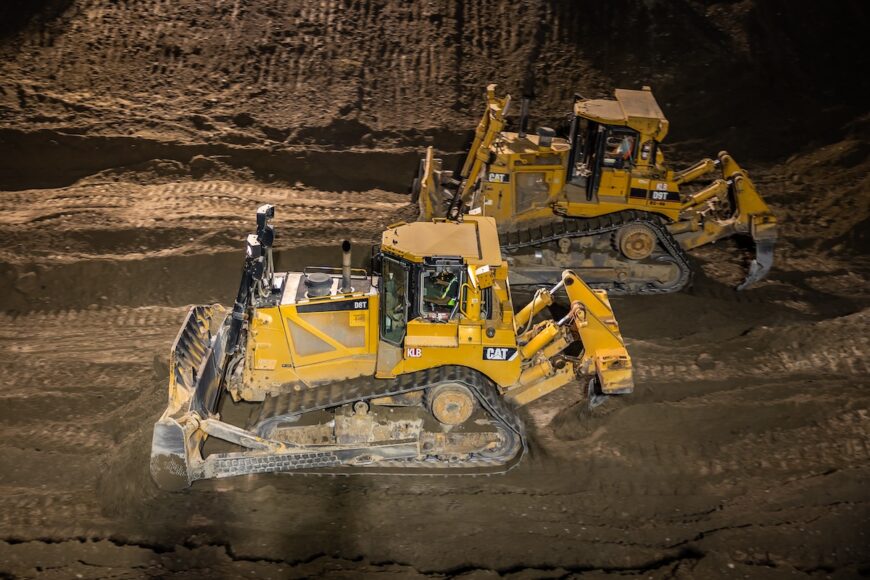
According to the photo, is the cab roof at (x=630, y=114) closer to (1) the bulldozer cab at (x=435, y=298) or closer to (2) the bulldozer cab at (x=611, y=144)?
(2) the bulldozer cab at (x=611, y=144)

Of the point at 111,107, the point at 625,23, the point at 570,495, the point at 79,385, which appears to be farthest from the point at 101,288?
the point at 625,23

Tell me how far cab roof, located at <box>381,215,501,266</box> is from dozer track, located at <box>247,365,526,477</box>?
1.09 m

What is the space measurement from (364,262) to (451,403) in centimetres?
413

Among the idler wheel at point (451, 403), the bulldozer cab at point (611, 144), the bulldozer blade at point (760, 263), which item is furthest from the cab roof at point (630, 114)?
the idler wheel at point (451, 403)

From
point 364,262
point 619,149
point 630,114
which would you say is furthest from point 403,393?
point 630,114

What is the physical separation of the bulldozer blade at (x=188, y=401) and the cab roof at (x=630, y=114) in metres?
5.49

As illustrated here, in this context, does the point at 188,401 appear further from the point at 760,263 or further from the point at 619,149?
the point at 760,263

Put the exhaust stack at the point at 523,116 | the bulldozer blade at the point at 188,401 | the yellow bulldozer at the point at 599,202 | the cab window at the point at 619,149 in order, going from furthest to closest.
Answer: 1. the yellow bulldozer at the point at 599,202
2. the cab window at the point at 619,149
3. the exhaust stack at the point at 523,116
4. the bulldozer blade at the point at 188,401

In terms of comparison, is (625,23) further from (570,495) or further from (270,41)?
(570,495)

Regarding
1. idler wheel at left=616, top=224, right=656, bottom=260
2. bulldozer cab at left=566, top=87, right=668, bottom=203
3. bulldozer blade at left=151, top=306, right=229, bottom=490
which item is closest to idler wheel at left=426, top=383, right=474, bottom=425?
bulldozer blade at left=151, top=306, right=229, bottom=490

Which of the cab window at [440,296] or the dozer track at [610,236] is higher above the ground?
the cab window at [440,296]

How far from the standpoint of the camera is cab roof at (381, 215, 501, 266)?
7.93m

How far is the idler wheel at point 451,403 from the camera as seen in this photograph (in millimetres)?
8289

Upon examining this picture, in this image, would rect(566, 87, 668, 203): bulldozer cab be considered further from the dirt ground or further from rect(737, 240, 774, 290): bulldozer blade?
rect(737, 240, 774, 290): bulldozer blade
